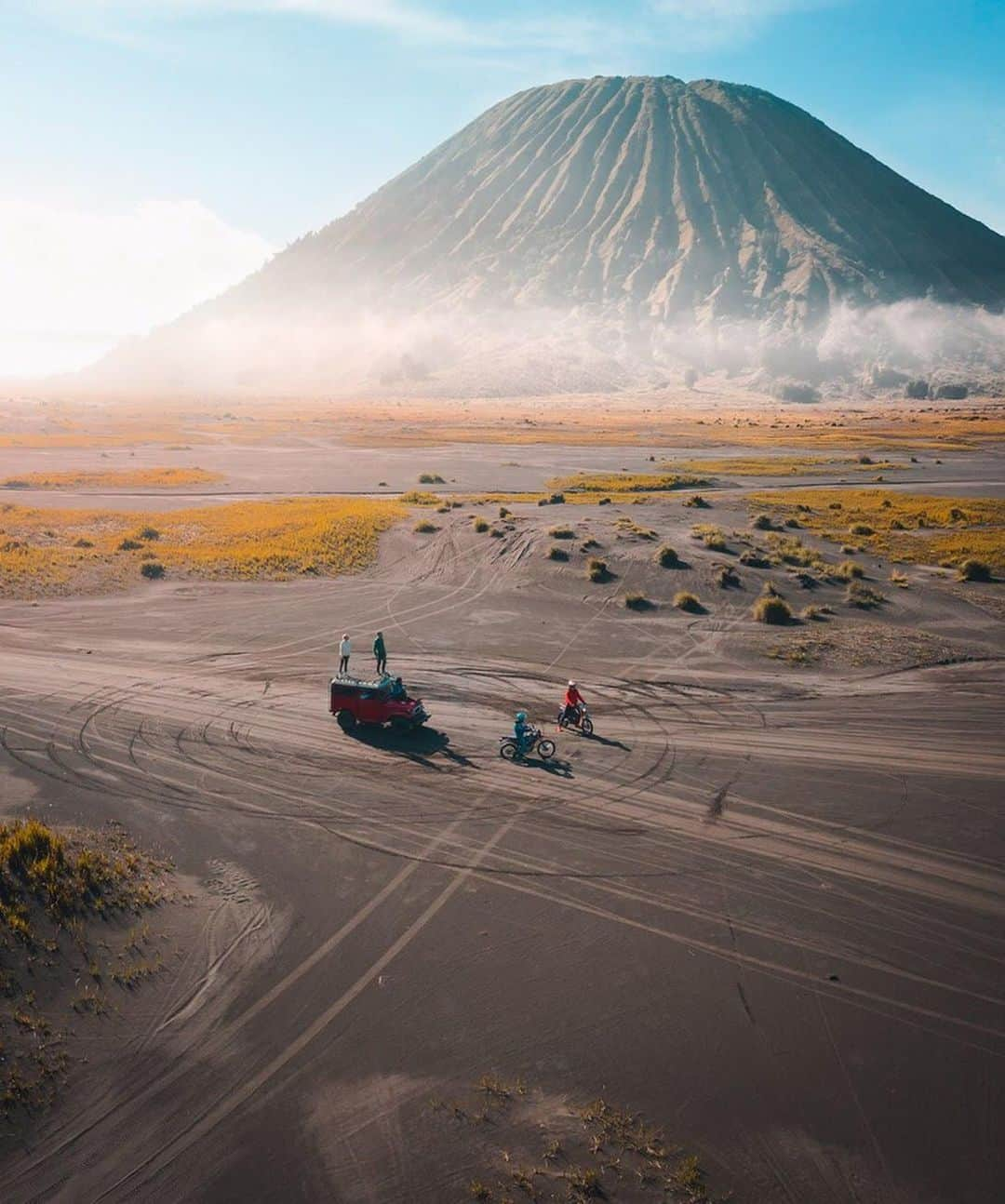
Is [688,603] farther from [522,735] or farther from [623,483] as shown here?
[623,483]

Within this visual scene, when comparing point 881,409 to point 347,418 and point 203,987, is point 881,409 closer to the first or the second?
point 347,418

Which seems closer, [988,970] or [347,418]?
[988,970]

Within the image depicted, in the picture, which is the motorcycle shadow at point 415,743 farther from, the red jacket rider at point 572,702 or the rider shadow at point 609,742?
the rider shadow at point 609,742

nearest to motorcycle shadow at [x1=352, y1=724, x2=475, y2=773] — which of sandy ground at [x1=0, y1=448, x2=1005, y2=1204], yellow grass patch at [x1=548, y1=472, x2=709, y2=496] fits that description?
sandy ground at [x1=0, y1=448, x2=1005, y2=1204]

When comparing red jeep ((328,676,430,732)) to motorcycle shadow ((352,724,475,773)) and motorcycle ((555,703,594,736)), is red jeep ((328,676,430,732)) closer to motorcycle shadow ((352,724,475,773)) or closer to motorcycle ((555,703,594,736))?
motorcycle shadow ((352,724,475,773))

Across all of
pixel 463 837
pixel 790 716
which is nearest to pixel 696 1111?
pixel 463 837

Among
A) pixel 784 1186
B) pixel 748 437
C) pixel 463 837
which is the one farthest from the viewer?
pixel 748 437
